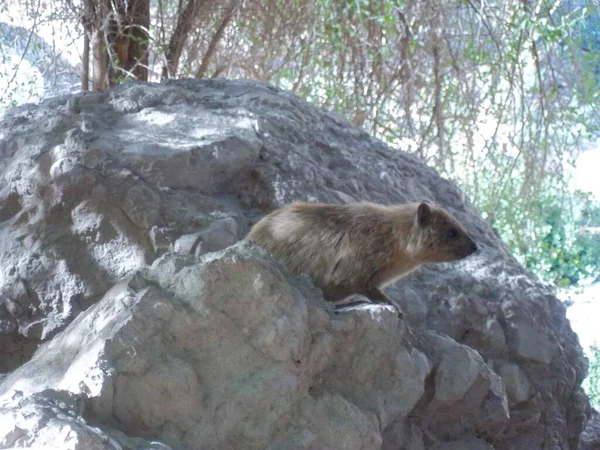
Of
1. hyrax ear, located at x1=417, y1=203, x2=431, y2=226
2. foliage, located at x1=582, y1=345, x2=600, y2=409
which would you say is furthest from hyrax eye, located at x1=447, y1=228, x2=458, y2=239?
foliage, located at x1=582, y1=345, x2=600, y2=409

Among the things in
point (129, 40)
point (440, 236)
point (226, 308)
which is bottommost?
point (226, 308)

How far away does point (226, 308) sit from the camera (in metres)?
2.83

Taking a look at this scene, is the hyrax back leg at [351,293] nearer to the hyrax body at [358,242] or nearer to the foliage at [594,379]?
the hyrax body at [358,242]

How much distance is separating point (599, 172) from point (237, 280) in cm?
1077

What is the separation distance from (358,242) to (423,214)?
1.22ft

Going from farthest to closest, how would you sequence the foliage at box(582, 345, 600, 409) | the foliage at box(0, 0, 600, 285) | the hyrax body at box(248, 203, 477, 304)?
1. the foliage at box(582, 345, 600, 409)
2. the foliage at box(0, 0, 600, 285)
3. the hyrax body at box(248, 203, 477, 304)

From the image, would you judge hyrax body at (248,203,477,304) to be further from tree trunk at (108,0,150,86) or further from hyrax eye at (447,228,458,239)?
tree trunk at (108,0,150,86)

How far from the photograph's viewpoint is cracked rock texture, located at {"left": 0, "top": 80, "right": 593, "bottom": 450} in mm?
2646

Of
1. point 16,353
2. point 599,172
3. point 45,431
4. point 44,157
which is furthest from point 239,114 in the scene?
point 599,172

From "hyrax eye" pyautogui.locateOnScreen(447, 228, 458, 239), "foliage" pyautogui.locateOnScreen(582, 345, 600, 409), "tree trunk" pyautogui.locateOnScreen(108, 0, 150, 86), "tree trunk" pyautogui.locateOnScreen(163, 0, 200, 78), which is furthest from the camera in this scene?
"foliage" pyautogui.locateOnScreen(582, 345, 600, 409)

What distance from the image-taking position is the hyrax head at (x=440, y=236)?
4043 millimetres

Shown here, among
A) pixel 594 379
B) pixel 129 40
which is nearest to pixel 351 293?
pixel 129 40

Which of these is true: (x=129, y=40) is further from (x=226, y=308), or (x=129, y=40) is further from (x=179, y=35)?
(x=226, y=308)

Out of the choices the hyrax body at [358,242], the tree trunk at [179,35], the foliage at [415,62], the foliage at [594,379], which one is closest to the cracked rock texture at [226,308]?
the hyrax body at [358,242]
